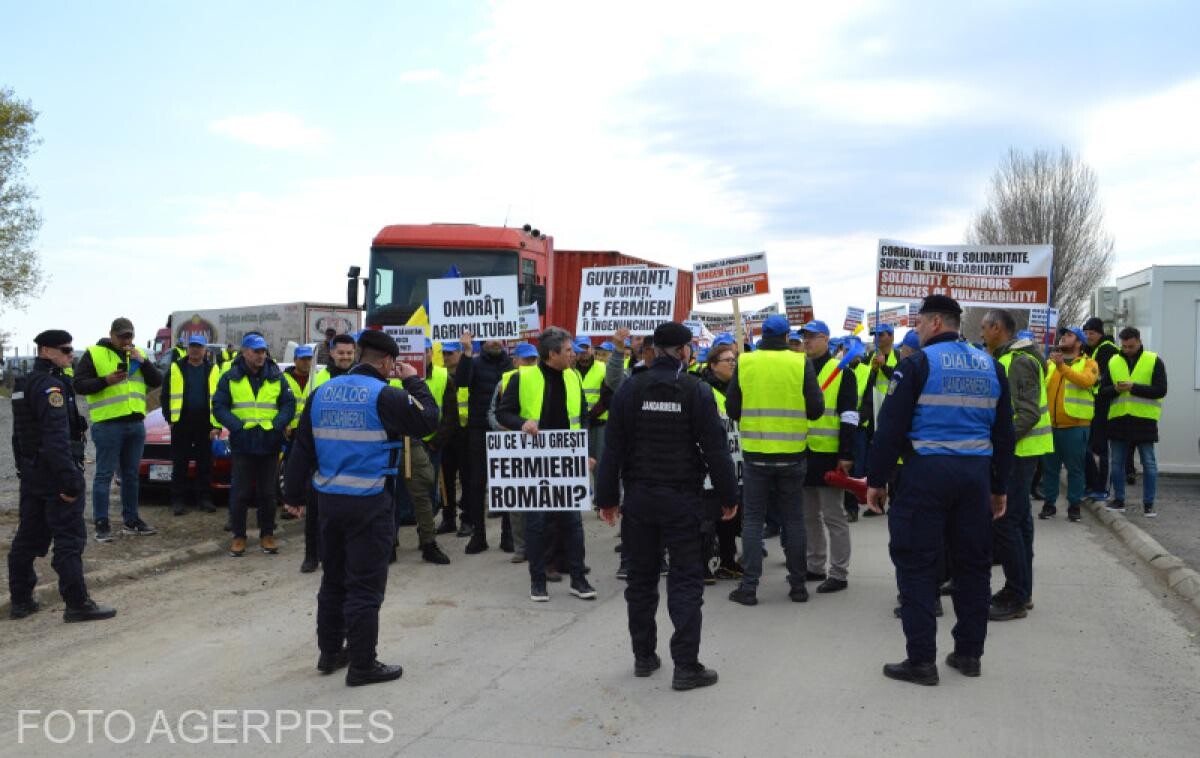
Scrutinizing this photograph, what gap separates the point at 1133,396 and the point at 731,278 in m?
5.13

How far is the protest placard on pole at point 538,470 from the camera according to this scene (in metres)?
8.40

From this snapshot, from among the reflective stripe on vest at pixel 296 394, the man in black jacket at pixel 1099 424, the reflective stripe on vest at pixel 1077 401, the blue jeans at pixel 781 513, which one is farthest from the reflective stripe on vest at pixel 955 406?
the man in black jacket at pixel 1099 424

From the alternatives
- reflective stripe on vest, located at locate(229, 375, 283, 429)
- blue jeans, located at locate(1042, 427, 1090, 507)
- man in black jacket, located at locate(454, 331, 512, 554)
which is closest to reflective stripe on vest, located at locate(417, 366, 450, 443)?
man in black jacket, located at locate(454, 331, 512, 554)

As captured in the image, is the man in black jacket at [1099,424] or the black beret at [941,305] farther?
the man in black jacket at [1099,424]

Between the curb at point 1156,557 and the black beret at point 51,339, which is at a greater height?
the black beret at point 51,339

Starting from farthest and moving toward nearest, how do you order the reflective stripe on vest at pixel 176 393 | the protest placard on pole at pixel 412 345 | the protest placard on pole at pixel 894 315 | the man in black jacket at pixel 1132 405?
the protest placard on pole at pixel 894 315 < the man in black jacket at pixel 1132 405 < the reflective stripe on vest at pixel 176 393 < the protest placard on pole at pixel 412 345

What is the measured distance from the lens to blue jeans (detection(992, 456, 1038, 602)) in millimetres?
7398

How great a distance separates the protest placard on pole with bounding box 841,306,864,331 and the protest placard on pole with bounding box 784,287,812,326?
321 centimetres

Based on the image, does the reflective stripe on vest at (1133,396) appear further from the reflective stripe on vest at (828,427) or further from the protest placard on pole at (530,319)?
the protest placard on pole at (530,319)

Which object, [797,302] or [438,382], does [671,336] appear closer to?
[438,382]

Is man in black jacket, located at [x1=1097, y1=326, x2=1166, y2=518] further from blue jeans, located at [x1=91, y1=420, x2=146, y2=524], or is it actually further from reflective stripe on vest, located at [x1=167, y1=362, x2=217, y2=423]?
blue jeans, located at [x1=91, y1=420, x2=146, y2=524]

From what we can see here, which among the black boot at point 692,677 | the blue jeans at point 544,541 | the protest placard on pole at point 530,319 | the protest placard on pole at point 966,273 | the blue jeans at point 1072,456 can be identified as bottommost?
the black boot at point 692,677

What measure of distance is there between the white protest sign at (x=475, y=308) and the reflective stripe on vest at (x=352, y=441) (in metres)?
4.81

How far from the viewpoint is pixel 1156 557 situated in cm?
A: 946
